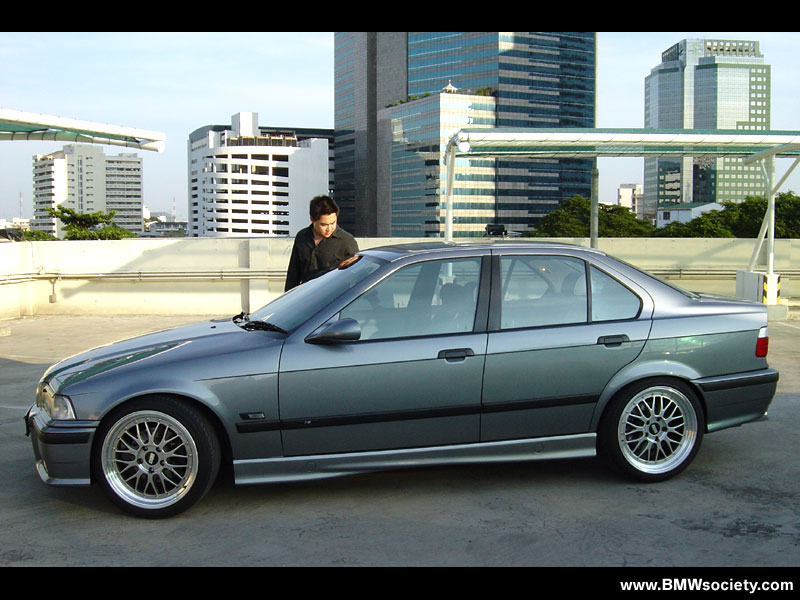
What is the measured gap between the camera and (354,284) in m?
4.87

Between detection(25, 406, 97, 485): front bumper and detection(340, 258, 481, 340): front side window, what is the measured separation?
5.01ft

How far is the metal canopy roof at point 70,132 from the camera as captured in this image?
12.7 m

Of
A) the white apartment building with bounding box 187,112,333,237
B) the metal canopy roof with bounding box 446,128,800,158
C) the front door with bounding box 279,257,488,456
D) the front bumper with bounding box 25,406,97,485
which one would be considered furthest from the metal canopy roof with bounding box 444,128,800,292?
the white apartment building with bounding box 187,112,333,237

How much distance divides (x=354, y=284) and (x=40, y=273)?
423 inches

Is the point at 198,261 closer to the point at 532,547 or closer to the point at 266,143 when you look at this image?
the point at 532,547

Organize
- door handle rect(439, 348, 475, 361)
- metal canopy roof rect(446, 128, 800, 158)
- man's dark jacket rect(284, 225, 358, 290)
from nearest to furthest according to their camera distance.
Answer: door handle rect(439, 348, 475, 361), man's dark jacket rect(284, 225, 358, 290), metal canopy roof rect(446, 128, 800, 158)

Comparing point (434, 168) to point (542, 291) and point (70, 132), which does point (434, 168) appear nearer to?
point (70, 132)

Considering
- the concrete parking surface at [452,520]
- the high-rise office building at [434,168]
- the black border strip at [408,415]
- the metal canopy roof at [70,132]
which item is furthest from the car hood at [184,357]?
the high-rise office building at [434,168]

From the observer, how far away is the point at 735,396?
5.11 metres

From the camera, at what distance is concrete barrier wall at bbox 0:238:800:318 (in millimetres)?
14000

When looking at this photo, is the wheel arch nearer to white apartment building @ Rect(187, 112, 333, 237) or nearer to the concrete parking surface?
the concrete parking surface

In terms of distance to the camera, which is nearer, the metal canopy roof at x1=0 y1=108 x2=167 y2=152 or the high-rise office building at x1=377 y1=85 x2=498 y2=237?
the metal canopy roof at x1=0 y1=108 x2=167 y2=152

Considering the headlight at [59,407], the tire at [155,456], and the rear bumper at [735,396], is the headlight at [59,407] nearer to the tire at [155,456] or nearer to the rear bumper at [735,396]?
the tire at [155,456]

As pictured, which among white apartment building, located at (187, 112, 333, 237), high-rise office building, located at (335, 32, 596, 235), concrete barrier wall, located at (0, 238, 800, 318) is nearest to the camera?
concrete barrier wall, located at (0, 238, 800, 318)
